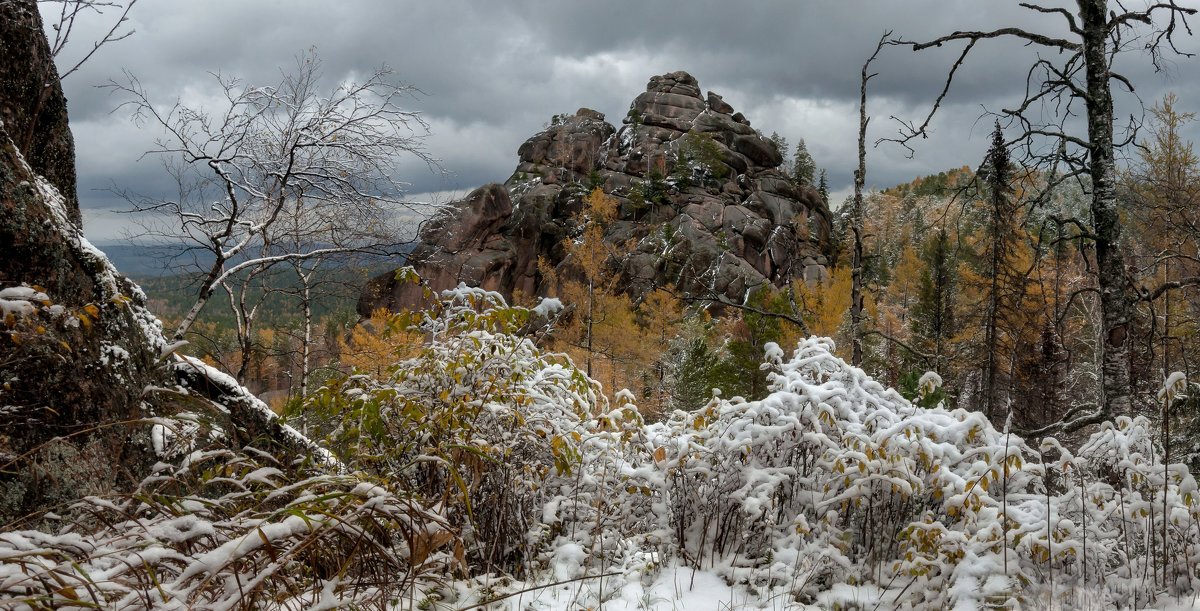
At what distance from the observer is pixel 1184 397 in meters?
4.77

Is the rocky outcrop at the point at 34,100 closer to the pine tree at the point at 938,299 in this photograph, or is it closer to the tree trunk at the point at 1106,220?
the tree trunk at the point at 1106,220

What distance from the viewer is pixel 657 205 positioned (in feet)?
178

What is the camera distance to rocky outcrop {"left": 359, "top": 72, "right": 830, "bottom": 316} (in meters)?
47.3

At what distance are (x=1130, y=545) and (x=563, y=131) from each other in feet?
208

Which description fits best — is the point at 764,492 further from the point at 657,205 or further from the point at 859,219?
the point at 657,205

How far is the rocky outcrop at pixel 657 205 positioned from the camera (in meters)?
47.3

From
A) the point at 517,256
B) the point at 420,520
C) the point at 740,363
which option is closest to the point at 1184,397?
the point at 420,520

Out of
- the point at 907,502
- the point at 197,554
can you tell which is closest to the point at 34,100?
the point at 197,554

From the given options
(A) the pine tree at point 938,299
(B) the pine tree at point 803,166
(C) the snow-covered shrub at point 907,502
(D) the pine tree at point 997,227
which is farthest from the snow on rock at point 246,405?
(B) the pine tree at point 803,166

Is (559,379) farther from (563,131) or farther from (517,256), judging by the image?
(563,131)

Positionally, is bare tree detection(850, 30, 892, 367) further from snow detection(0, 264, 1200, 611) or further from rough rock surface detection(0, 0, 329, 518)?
rough rock surface detection(0, 0, 329, 518)

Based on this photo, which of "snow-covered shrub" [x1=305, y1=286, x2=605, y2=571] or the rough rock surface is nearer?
the rough rock surface

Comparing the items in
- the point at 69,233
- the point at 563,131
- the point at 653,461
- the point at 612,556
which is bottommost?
the point at 612,556

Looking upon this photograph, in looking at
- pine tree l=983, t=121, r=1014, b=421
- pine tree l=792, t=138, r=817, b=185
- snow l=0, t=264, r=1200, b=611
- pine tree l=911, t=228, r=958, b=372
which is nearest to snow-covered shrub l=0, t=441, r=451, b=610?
snow l=0, t=264, r=1200, b=611
